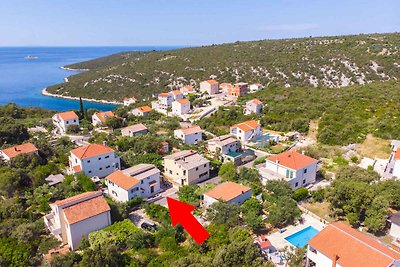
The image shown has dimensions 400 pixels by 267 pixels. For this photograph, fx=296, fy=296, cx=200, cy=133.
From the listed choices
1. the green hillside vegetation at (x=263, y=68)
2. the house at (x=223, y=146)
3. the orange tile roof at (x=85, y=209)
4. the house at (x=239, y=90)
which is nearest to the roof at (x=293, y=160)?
the house at (x=223, y=146)

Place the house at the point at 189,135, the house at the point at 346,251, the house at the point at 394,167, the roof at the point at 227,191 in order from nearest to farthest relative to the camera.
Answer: the house at the point at 346,251
the roof at the point at 227,191
the house at the point at 394,167
the house at the point at 189,135

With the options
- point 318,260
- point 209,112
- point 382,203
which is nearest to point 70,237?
point 318,260

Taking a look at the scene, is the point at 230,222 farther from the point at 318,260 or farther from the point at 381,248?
the point at 381,248

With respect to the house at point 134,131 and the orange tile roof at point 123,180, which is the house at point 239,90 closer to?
the house at point 134,131

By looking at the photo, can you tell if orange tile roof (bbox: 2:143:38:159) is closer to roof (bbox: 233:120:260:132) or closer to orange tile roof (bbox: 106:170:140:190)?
orange tile roof (bbox: 106:170:140:190)

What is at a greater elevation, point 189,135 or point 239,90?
point 239,90

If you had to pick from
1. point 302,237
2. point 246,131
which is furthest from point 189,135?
point 302,237

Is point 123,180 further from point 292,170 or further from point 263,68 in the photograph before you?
A: point 263,68
